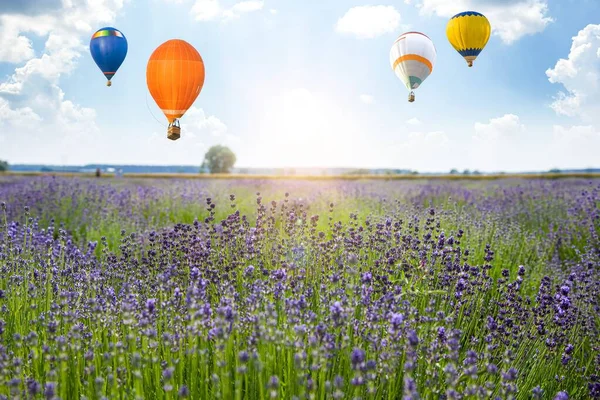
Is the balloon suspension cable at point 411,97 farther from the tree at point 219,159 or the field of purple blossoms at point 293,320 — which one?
the tree at point 219,159

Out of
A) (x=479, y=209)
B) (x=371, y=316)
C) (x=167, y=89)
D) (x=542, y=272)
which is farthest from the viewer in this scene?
(x=167, y=89)

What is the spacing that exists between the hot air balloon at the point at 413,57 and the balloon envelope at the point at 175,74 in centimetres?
518

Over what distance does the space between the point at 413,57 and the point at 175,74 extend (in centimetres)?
592

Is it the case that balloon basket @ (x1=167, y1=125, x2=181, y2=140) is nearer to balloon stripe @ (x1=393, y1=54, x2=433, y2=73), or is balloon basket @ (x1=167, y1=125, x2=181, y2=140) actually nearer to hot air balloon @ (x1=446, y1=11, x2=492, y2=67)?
balloon stripe @ (x1=393, y1=54, x2=433, y2=73)

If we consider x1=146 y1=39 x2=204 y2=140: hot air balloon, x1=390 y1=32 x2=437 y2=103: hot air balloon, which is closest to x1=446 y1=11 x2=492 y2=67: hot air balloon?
x1=390 y1=32 x2=437 y2=103: hot air balloon

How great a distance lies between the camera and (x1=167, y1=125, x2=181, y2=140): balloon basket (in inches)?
449

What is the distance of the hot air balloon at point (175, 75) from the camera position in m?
10.6

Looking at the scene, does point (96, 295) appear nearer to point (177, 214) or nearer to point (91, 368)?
point (91, 368)

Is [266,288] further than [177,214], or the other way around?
[177,214]

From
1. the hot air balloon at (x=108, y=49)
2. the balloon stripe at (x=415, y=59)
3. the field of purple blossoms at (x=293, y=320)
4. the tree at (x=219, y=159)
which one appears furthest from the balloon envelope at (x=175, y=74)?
the tree at (x=219, y=159)

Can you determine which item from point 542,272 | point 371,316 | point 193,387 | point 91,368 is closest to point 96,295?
point 91,368

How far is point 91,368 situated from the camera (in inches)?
99.2

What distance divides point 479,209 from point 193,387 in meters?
8.28

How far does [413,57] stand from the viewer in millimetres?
12594
